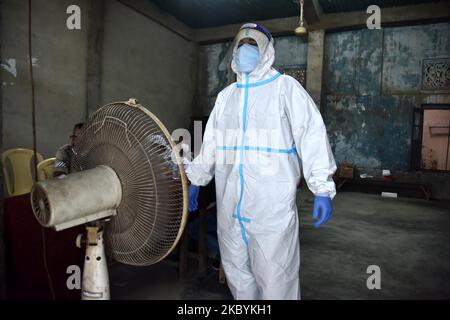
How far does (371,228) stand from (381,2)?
4413 mm

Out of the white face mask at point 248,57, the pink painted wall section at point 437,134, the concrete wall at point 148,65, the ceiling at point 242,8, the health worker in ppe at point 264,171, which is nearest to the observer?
the health worker in ppe at point 264,171

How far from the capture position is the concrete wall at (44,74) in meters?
3.88

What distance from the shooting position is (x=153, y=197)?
115cm

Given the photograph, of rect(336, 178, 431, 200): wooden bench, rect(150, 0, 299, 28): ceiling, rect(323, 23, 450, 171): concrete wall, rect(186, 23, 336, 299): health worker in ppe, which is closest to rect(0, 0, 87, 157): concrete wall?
rect(150, 0, 299, 28): ceiling

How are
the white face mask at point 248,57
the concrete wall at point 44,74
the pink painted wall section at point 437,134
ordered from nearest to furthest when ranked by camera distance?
the white face mask at point 248,57 → the concrete wall at point 44,74 → the pink painted wall section at point 437,134

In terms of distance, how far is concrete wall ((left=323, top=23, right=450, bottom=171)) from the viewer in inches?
243

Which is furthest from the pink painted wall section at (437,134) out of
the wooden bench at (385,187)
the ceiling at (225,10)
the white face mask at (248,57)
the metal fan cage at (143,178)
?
the metal fan cage at (143,178)

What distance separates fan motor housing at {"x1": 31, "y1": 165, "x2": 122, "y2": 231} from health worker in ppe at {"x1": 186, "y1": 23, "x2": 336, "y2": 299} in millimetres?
644

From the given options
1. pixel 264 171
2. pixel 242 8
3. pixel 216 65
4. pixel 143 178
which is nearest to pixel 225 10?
pixel 242 8

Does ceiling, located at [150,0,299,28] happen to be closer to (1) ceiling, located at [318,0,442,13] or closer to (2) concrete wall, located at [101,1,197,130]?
(2) concrete wall, located at [101,1,197,130]

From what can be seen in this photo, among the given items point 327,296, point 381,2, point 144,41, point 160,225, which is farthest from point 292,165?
point 381,2

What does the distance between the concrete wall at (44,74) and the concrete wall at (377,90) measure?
189 inches

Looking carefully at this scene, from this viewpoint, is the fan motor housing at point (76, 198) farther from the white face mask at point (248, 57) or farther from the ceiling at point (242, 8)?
the ceiling at point (242, 8)
